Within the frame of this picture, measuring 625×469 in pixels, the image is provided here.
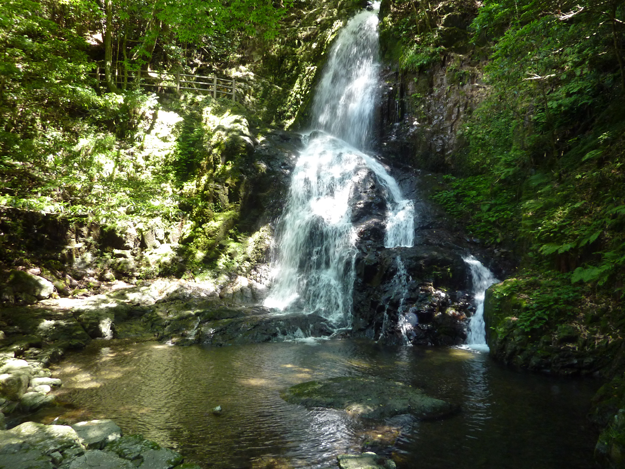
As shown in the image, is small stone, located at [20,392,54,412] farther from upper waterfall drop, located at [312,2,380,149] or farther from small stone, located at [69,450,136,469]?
upper waterfall drop, located at [312,2,380,149]

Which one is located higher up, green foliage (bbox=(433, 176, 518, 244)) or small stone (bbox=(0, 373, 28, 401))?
green foliage (bbox=(433, 176, 518, 244))

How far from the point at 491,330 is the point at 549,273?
4.98 feet

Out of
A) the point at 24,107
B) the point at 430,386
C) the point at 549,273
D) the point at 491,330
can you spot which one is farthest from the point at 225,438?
the point at 24,107

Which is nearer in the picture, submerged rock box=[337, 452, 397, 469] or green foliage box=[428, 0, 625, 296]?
submerged rock box=[337, 452, 397, 469]

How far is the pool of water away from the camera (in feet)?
12.4

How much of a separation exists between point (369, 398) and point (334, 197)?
9.00 meters

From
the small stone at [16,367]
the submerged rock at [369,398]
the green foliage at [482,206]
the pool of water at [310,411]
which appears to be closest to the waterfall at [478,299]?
the pool of water at [310,411]

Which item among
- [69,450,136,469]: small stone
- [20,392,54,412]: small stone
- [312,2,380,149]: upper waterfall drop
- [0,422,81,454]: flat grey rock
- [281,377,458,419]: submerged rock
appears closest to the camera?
[69,450,136,469]: small stone

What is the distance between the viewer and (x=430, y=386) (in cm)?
558

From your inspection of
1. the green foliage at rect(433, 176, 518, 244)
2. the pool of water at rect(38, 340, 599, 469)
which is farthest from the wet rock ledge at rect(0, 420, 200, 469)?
the green foliage at rect(433, 176, 518, 244)

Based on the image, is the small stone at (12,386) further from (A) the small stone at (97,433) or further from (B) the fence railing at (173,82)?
(B) the fence railing at (173,82)

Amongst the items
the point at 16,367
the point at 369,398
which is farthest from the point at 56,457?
the point at 369,398

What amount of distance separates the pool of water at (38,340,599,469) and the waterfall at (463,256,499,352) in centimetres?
74

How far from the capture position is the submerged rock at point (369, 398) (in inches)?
181
